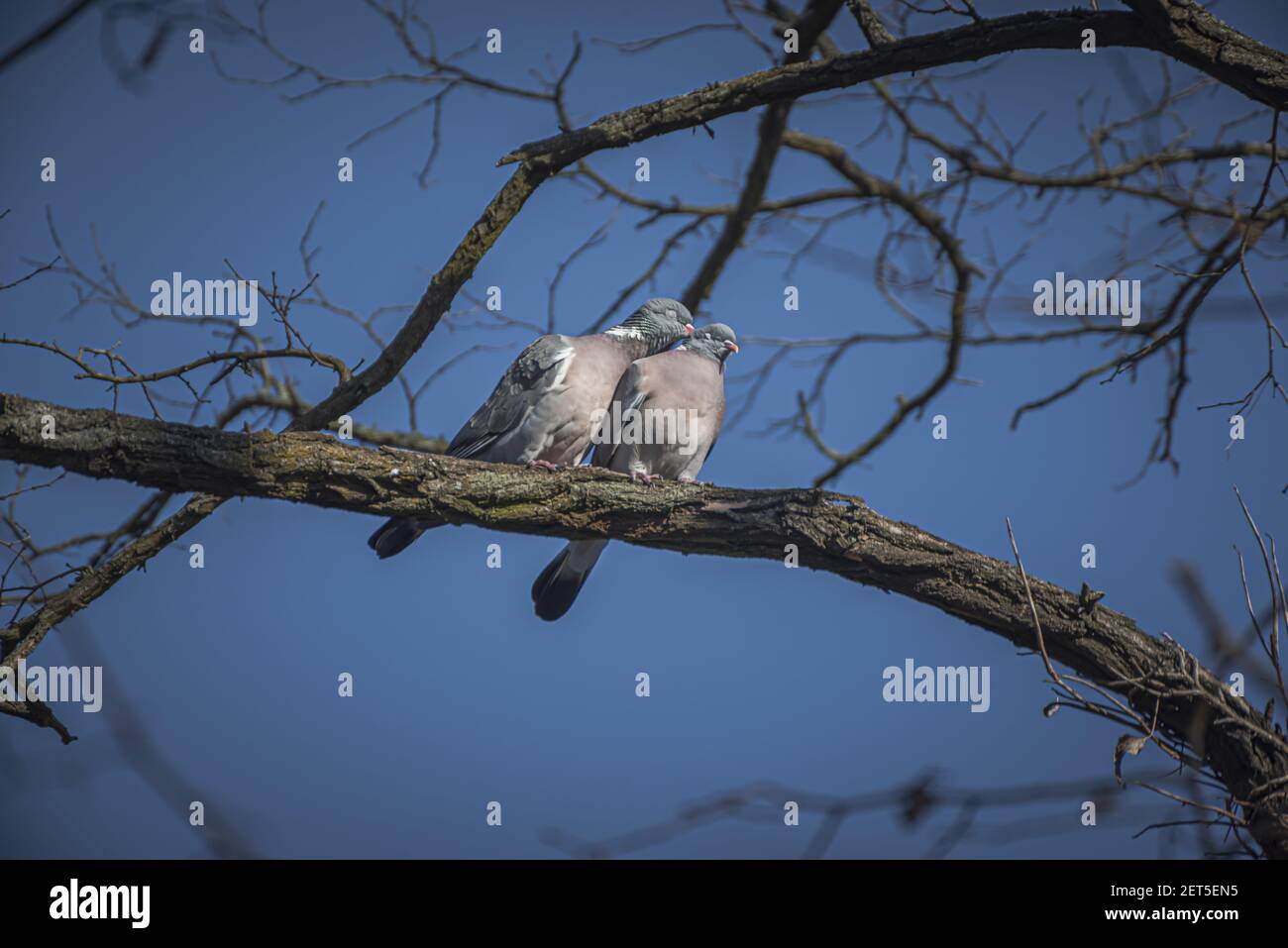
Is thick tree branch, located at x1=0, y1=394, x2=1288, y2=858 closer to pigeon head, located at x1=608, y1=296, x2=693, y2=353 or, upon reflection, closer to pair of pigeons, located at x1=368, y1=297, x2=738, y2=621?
pair of pigeons, located at x1=368, y1=297, x2=738, y2=621

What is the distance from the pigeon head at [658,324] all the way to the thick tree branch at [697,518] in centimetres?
160

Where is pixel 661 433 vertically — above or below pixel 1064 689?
above

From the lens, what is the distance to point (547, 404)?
4738 mm

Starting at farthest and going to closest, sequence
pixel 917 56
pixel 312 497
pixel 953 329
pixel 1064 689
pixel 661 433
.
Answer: pixel 661 433
pixel 953 329
pixel 917 56
pixel 312 497
pixel 1064 689

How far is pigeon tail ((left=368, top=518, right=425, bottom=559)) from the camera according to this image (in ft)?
13.9

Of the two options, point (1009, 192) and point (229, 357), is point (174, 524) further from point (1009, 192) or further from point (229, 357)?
point (1009, 192)

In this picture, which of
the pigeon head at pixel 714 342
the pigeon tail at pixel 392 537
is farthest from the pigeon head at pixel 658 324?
the pigeon tail at pixel 392 537

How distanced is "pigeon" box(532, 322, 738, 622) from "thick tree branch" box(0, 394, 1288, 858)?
43.2 inches

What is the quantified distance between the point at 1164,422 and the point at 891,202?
5.61 feet

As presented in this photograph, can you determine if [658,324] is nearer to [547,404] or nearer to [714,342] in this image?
[714,342]

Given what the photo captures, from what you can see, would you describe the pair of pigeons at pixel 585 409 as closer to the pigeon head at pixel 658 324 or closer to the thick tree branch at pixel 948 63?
the pigeon head at pixel 658 324

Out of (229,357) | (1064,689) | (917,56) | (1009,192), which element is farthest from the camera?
(1009,192)

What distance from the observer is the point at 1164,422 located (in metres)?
4.75

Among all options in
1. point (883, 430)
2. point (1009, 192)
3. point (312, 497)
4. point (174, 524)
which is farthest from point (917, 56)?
point (174, 524)
